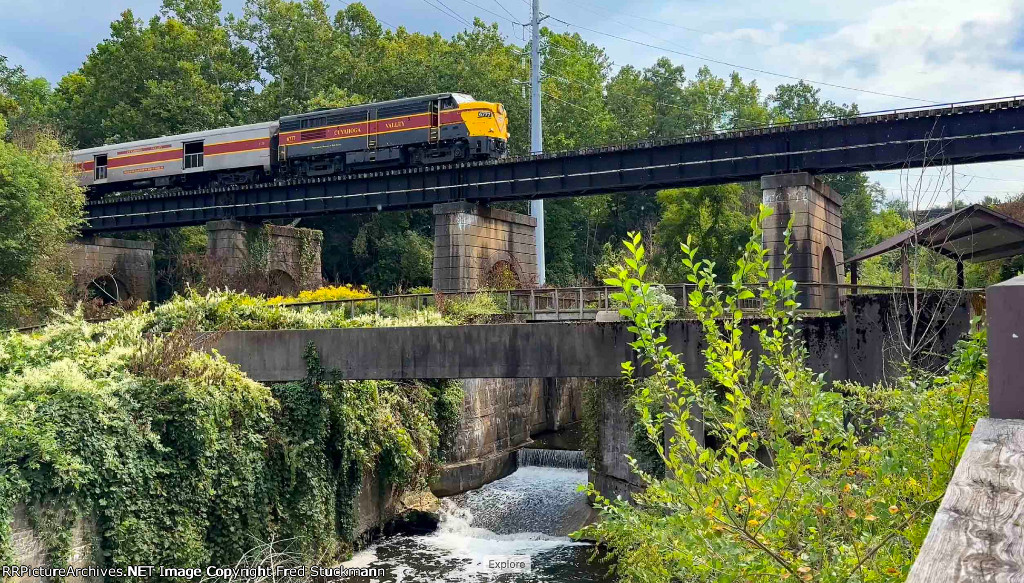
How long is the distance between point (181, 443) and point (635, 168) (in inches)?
870

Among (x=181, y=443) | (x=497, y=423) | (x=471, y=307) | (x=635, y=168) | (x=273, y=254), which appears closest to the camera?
(x=181, y=443)

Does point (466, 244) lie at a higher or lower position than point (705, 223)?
lower

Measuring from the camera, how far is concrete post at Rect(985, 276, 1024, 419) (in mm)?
2703

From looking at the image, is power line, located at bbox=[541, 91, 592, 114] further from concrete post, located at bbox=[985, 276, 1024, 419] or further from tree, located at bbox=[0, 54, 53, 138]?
concrete post, located at bbox=[985, 276, 1024, 419]

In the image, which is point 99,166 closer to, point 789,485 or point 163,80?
point 163,80

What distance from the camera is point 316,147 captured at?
41.7 meters

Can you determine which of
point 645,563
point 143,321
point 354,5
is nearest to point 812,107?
point 354,5

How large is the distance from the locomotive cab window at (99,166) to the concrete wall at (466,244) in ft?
71.6

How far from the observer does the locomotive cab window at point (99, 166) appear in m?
47.4

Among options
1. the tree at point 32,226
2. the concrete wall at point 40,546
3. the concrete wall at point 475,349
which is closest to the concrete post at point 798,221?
the concrete wall at point 475,349

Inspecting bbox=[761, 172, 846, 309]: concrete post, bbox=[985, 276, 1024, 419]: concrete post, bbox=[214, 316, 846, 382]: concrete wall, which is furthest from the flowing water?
bbox=[985, 276, 1024, 419]: concrete post

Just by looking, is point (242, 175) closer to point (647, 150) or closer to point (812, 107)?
point (647, 150)

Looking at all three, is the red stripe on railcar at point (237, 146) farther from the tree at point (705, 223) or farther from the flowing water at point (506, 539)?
the tree at point (705, 223)

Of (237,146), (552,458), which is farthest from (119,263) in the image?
(552,458)
